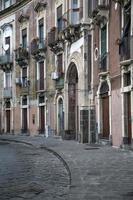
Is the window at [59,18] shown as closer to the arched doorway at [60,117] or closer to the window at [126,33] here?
the arched doorway at [60,117]

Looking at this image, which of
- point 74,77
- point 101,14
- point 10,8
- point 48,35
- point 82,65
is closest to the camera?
point 101,14

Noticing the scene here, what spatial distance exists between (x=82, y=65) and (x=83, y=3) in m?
3.46

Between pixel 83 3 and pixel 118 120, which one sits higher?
pixel 83 3

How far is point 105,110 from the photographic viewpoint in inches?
974

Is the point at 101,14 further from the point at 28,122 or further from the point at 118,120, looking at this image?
the point at 28,122

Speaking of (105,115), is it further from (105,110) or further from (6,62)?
(6,62)

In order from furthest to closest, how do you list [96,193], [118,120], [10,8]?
[10,8], [118,120], [96,193]

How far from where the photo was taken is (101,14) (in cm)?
2397

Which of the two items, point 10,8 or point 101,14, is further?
point 10,8

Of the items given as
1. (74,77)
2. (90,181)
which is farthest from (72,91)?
(90,181)

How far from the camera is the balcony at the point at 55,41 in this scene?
112 feet

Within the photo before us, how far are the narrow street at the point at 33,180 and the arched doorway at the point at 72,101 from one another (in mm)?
14363

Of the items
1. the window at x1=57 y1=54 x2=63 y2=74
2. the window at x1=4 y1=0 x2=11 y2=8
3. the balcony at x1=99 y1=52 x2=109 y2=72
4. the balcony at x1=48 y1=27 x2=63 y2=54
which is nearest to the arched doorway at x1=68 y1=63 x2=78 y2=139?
the window at x1=57 y1=54 x2=63 y2=74

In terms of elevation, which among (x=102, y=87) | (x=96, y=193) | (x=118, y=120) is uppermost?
(x=102, y=87)
